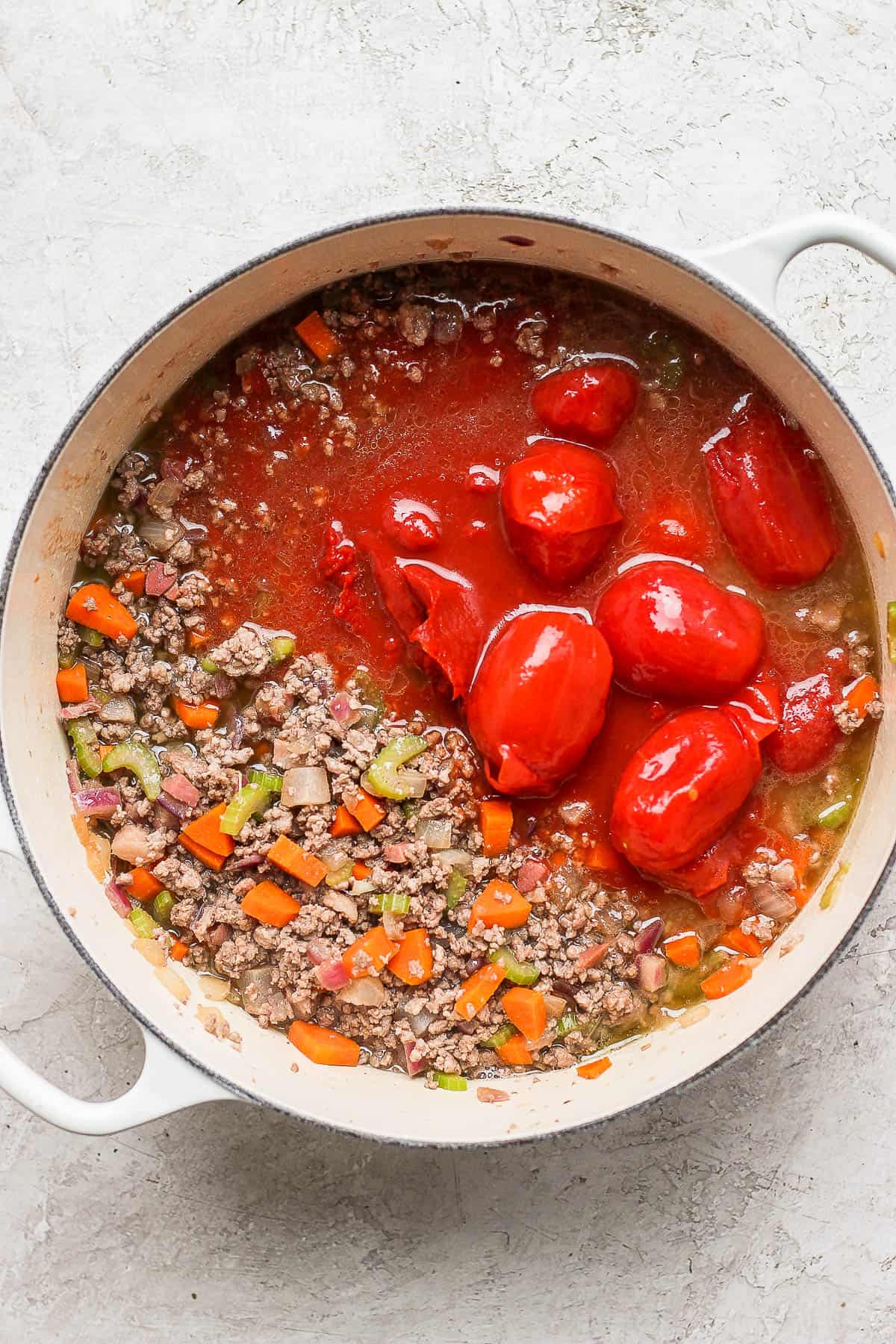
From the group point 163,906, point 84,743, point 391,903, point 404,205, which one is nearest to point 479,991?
point 391,903

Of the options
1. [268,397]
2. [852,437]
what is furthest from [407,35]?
[852,437]

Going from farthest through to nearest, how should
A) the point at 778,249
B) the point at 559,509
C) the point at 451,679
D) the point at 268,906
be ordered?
1. the point at 268,906
2. the point at 451,679
3. the point at 559,509
4. the point at 778,249

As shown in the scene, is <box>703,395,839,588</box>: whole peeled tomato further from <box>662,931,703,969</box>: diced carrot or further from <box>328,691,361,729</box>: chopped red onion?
<box>328,691,361,729</box>: chopped red onion

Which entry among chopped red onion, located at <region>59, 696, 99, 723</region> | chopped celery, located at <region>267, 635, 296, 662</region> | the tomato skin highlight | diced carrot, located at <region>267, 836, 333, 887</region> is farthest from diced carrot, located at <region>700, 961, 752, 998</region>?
chopped red onion, located at <region>59, 696, 99, 723</region>

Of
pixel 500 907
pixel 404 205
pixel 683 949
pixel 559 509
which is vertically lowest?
pixel 683 949

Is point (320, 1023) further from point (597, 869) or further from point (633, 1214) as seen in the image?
point (633, 1214)

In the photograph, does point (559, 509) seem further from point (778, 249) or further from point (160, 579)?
point (160, 579)
